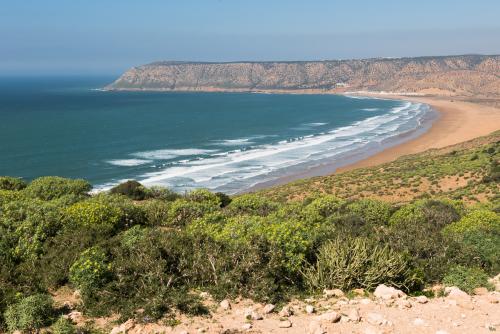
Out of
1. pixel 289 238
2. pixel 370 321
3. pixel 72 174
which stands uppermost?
pixel 289 238

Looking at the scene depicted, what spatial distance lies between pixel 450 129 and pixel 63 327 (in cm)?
7533

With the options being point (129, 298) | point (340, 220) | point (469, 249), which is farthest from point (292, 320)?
point (340, 220)

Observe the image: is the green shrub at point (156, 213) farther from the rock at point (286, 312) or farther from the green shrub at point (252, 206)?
the rock at point (286, 312)

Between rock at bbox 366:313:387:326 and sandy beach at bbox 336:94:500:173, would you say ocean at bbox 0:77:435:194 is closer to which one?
sandy beach at bbox 336:94:500:173

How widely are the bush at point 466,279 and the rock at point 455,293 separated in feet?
1.35

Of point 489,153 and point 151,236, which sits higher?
point 151,236

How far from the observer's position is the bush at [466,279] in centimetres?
992

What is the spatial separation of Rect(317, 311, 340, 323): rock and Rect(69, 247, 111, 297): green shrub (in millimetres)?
4461

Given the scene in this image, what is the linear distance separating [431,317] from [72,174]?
4269cm

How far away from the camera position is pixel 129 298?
908cm

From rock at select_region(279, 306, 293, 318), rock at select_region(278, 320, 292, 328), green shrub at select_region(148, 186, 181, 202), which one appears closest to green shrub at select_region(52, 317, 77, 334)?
rock at select_region(278, 320, 292, 328)

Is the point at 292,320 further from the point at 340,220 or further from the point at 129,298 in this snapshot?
the point at 340,220

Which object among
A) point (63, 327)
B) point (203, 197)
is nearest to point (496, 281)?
point (63, 327)

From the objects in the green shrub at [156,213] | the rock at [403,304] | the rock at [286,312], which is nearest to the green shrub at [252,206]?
the green shrub at [156,213]
